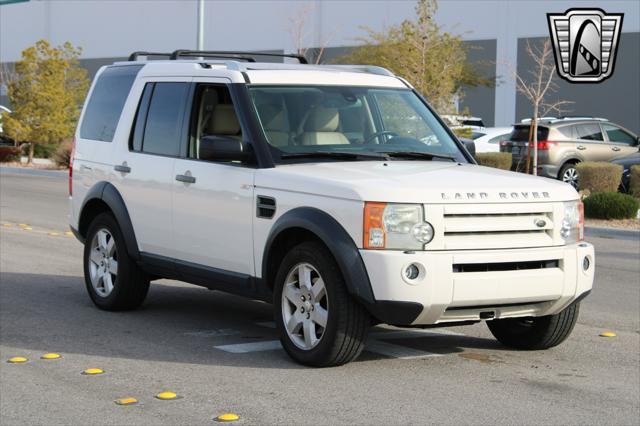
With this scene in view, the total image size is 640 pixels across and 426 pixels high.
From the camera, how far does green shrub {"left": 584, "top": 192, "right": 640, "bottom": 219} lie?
2148cm

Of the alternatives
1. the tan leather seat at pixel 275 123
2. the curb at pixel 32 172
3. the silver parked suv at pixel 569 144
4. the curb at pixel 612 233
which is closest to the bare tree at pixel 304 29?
the curb at pixel 32 172

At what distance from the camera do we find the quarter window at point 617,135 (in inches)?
1150

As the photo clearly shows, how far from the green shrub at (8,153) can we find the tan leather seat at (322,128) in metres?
31.5

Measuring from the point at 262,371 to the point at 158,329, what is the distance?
5.74 feet

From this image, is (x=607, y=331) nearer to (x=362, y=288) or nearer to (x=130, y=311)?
(x=362, y=288)

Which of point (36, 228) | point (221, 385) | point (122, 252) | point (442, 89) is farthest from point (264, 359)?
point (442, 89)

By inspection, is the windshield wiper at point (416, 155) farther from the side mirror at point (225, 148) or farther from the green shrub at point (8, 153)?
the green shrub at point (8, 153)

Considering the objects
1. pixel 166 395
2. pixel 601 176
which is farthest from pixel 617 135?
pixel 166 395

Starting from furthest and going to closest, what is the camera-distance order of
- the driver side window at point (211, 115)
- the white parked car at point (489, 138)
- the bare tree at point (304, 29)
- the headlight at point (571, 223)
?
the bare tree at point (304, 29), the white parked car at point (489, 138), the driver side window at point (211, 115), the headlight at point (571, 223)

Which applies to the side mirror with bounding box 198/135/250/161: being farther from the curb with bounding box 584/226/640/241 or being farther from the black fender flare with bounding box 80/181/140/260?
the curb with bounding box 584/226/640/241

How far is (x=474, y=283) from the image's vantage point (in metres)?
7.21

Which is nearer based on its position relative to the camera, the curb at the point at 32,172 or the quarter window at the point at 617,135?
the quarter window at the point at 617,135

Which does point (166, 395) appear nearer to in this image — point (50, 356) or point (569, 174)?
point (50, 356)

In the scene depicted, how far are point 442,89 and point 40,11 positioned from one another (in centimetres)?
4318
